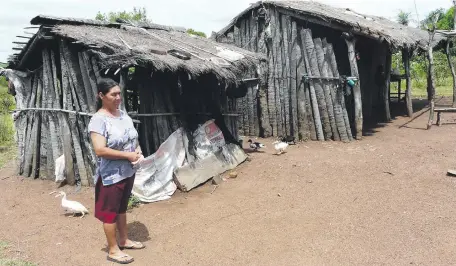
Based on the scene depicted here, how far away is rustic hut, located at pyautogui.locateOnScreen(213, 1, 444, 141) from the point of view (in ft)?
31.1

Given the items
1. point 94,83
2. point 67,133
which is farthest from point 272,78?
point 67,133

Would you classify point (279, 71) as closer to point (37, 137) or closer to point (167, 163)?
point (167, 163)

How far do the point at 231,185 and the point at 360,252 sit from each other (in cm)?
292

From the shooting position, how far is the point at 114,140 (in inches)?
→ 153

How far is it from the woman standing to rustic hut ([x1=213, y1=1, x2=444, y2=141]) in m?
6.52

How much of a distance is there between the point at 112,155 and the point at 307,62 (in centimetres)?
703

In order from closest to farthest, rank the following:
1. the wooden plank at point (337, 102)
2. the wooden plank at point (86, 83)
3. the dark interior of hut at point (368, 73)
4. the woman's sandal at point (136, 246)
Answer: the woman's sandal at point (136, 246)
the wooden plank at point (86, 83)
the wooden plank at point (337, 102)
the dark interior of hut at point (368, 73)

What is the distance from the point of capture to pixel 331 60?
9.65 m

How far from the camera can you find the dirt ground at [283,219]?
4.33 meters

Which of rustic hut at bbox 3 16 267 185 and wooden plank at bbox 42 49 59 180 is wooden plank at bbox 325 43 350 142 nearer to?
rustic hut at bbox 3 16 267 185

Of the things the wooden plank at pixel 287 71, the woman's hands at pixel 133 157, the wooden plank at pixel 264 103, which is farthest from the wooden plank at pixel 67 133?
the wooden plank at pixel 287 71

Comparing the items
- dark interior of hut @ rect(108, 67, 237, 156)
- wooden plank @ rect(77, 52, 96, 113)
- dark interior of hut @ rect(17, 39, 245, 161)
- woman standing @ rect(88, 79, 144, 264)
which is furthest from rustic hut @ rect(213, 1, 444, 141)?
woman standing @ rect(88, 79, 144, 264)

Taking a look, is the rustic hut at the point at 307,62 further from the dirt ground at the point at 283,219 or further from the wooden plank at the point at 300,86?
the dirt ground at the point at 283,219

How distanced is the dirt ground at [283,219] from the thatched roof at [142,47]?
2041 mm
